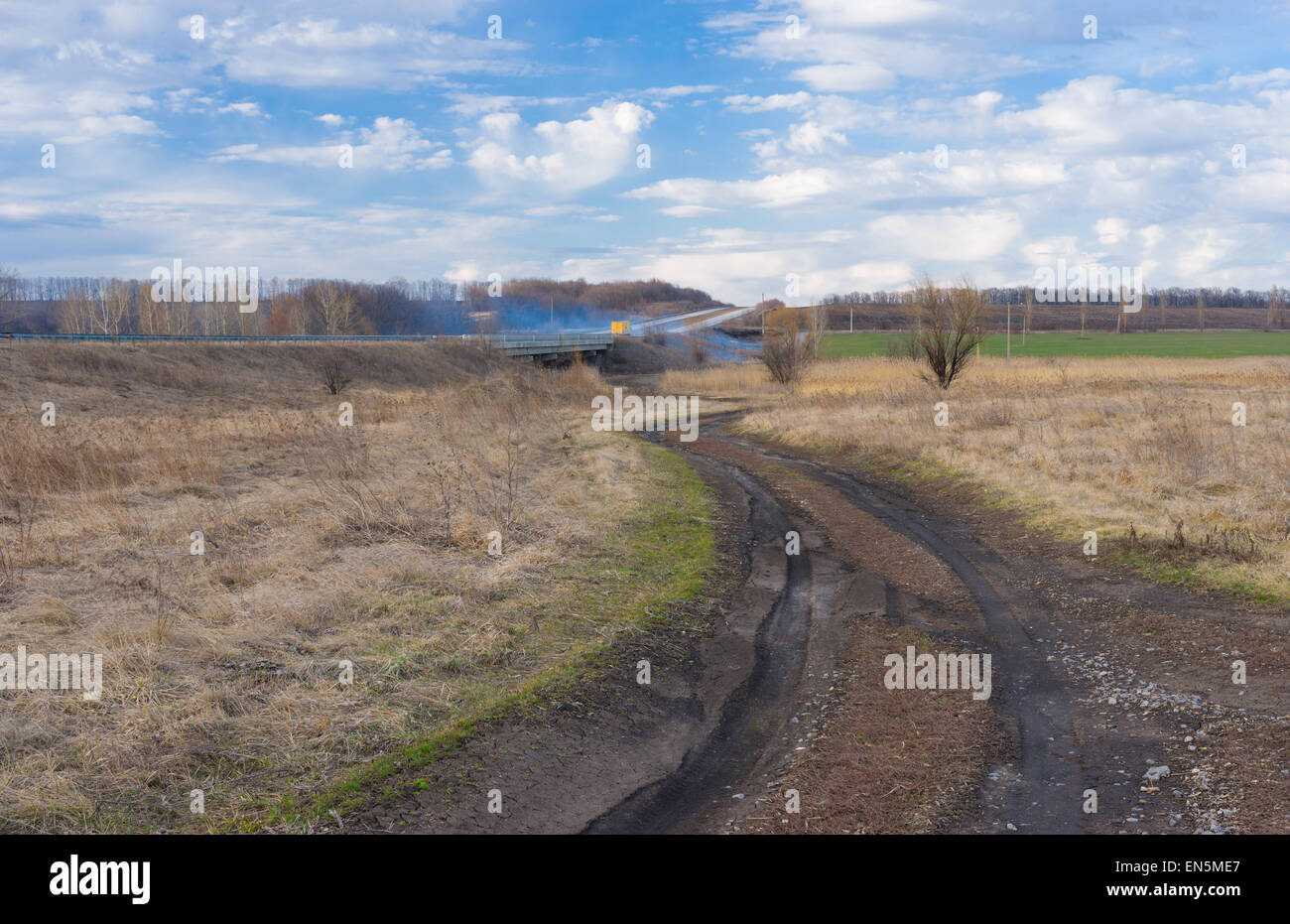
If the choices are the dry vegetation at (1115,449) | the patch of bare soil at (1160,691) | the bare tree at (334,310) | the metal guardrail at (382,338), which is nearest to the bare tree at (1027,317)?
the metal guardrail at (382,338)

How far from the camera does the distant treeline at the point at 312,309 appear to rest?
78188 millimetres

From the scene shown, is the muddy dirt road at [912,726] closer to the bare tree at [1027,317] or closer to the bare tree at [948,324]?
the bare tree at [948,324]

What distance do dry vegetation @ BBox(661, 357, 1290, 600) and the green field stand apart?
36.8 m

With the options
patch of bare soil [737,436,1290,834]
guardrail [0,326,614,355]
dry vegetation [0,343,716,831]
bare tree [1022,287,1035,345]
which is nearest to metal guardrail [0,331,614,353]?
guardrail [0,326,614,355]

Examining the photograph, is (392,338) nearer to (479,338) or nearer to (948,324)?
(479,338)

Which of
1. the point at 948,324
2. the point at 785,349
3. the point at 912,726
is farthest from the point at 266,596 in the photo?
the point at 785,349

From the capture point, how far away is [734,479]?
20.7 m

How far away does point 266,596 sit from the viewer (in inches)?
332

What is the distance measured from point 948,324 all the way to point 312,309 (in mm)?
88138

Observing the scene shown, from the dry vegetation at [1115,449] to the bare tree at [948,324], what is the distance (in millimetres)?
1171

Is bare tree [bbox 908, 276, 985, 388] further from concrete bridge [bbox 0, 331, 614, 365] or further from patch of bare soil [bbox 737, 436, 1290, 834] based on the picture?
concrete bridge [bbox 0, 331, 614, 365]
